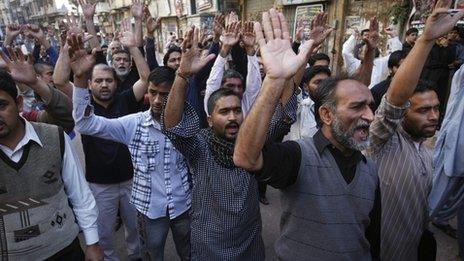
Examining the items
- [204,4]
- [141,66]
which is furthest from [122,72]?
[204,4]

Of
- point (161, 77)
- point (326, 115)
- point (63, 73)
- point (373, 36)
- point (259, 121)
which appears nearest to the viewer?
point (259, 121)

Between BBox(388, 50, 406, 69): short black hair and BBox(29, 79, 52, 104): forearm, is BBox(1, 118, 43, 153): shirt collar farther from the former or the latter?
BBox(388, 50, 406, 69): short black hair

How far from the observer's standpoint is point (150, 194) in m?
2.33

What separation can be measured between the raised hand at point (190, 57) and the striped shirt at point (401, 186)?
3.54 feet

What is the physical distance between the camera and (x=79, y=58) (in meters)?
2.05

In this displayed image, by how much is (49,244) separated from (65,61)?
1148 mm

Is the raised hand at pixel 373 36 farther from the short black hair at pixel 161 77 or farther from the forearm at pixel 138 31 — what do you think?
the forearm at pixel 138 31

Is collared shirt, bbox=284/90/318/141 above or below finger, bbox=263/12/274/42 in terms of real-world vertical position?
below

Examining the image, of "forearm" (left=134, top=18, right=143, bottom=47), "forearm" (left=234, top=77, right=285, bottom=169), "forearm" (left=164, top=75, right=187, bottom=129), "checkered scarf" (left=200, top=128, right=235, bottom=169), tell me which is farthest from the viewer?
"forearm" (left=134, top=18, right=143, bottom=47)

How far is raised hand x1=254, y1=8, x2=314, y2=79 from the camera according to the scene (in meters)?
1.24

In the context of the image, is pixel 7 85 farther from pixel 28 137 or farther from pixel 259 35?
pixel 259 35

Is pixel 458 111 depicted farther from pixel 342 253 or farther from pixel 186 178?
pixel 186 178

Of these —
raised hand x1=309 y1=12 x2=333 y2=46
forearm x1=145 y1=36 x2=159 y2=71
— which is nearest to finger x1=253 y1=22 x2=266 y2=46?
raised hand x1=309 y1=12 x2=333 y2=46

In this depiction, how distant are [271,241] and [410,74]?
228cm
